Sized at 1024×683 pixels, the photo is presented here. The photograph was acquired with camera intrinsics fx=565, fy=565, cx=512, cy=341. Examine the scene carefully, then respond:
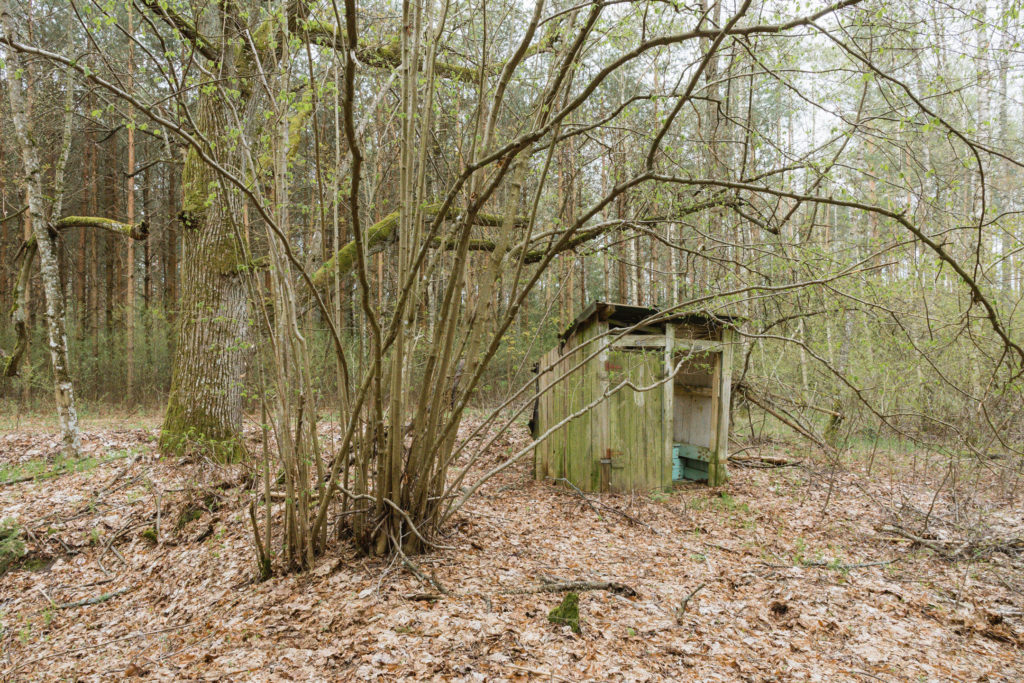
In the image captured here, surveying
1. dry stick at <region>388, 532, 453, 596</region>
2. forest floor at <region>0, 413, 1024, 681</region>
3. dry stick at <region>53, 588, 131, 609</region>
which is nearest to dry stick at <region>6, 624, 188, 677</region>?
forest floor at <region>0, 413, 1024, 681</region>

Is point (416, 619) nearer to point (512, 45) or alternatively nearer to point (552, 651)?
point (552, 651)

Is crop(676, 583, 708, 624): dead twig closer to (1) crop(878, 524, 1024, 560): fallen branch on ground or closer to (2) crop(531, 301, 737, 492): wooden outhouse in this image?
(1) crop(878, 524, 1024, 560): fallen branch on ground

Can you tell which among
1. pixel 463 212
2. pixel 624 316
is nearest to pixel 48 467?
pixel 463 212

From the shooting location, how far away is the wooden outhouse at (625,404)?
22.7ft

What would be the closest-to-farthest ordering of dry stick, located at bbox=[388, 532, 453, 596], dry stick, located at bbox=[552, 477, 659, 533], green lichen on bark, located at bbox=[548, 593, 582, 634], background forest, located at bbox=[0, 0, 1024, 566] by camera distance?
green lichen on bark, located at bbox=[548, 593, 582, 634]
background forest, located at bbox=[0, 0, 1024, 566]
dry stick, located at bbox=[388, 532, 453, 596]
dry stick, located at bbox=[552, 477, 659, 533]

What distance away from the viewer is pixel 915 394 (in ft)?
29.7

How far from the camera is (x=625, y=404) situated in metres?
7.06

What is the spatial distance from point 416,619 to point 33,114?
9445 millimetres

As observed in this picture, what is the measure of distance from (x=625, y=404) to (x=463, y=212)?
12.4ft

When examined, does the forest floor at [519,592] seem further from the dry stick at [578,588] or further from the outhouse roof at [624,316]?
the outhouse roof at [624,316]

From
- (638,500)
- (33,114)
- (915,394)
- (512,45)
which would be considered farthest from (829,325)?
(33,114)

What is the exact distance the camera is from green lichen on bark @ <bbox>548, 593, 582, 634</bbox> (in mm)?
3162

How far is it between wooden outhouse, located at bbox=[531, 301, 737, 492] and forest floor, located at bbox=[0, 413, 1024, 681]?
51 centimetres

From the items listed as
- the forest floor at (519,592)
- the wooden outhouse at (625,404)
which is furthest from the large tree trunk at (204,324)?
the wooden outhouse at (625,404)
